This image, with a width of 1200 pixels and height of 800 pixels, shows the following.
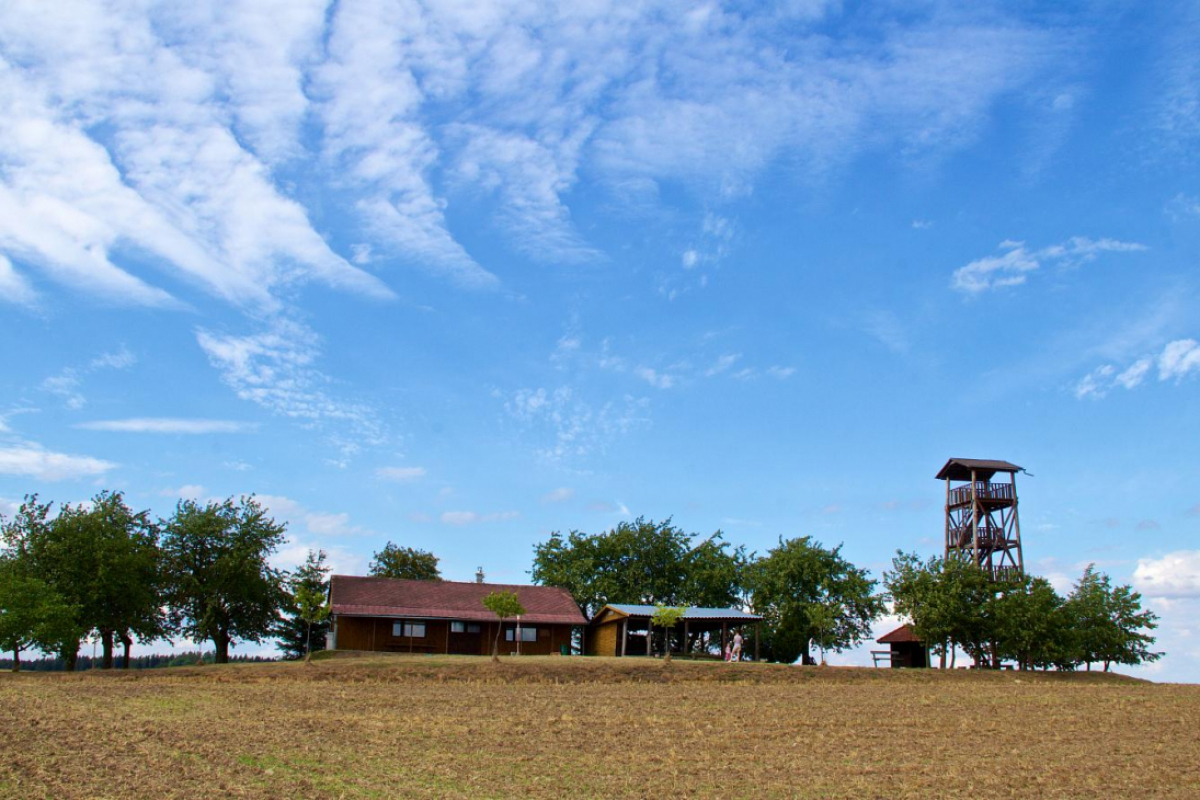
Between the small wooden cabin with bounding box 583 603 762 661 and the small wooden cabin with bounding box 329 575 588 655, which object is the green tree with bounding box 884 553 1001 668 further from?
the small wooden cabin with bounding box 329 575 588 655

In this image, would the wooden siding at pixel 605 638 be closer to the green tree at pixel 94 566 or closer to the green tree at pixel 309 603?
the green tree at pixel 309 603

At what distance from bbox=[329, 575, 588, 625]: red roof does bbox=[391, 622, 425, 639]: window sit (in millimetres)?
764

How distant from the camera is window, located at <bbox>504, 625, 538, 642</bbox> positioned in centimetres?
5100

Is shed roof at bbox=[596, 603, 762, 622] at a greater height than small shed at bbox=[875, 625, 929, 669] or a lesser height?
greater

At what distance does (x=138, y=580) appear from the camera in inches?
1816

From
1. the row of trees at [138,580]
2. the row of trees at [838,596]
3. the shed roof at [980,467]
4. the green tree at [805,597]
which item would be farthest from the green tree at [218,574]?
the shed roof at [980,467]

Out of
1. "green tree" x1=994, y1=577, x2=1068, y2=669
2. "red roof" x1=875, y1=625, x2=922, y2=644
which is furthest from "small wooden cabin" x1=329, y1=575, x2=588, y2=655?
"green tree" x1=994, y1=577, x2=1068, y2=669

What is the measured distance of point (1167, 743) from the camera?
788 inches

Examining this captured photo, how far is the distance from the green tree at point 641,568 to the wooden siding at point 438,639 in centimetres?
1096

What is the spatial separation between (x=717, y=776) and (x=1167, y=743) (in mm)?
11528

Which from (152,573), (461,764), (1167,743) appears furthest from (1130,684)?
(152,573)

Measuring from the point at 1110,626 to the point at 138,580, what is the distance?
4849 centimetres

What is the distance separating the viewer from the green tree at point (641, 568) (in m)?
63.6

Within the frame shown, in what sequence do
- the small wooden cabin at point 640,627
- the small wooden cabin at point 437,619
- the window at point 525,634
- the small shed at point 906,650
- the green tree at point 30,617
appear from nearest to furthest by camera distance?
the green tree at point 30,617 → the small wooden cabin at point 640,627 → the small wooden cabin at point 437,619 → the window at point 525,634 → the small shed at point 906,650
